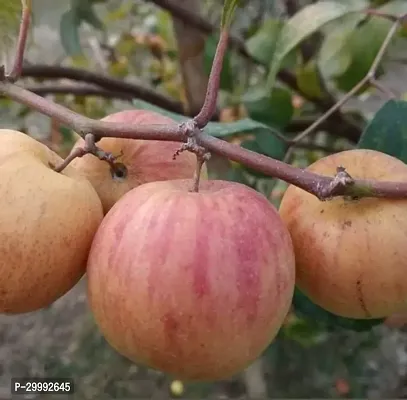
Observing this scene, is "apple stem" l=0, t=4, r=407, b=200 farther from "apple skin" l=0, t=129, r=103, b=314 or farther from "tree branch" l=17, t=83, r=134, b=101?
"tree branch" l=17, t=83, r=134, b=101

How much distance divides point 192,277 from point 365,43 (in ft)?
1.68

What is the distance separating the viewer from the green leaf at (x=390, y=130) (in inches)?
22.6

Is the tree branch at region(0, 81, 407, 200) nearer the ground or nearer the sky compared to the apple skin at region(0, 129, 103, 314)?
nearer the sky

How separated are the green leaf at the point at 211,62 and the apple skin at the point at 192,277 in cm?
56

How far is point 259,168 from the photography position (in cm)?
39

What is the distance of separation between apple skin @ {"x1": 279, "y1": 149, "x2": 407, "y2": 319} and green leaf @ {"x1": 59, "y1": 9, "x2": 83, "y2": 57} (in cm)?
67

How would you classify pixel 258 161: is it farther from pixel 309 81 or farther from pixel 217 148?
pixel 309 81

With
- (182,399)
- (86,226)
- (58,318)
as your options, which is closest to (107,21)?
(58,318)

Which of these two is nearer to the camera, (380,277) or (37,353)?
(380,277)

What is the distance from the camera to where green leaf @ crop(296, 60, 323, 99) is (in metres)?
0.98

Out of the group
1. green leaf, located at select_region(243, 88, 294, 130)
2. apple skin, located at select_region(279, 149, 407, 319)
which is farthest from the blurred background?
apple skin, located at select_region(279, 149, 407, 319)

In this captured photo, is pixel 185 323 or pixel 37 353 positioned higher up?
pixel 185 323

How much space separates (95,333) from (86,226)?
115 centimetres

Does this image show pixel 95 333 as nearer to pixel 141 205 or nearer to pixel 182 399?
pixel 182 399
